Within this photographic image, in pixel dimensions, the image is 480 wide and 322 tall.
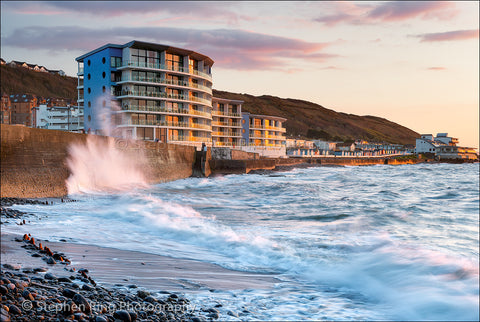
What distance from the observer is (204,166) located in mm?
40438

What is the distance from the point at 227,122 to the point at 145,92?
22.7 metres

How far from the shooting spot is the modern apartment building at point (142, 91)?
161 ft

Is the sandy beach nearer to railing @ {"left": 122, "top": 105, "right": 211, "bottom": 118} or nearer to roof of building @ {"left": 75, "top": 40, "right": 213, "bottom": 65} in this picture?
railing @ {"left": 122, "top": 105, "right": 211, "bottom": 118}

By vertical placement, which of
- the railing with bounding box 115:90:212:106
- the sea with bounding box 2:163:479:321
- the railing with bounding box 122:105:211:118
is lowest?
the sea with bounding box 2:163:479:321

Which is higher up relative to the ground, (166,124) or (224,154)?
(166,124)

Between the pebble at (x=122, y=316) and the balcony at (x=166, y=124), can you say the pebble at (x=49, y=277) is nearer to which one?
the pebble at (x=122, y=316)

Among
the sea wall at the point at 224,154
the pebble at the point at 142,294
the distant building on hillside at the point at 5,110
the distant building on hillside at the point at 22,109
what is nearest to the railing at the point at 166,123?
the sea wall at the point at 224,154

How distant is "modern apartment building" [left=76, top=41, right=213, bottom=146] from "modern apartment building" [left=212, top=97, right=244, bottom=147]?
13.7m

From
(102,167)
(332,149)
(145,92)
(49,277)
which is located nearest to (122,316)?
(49,277)

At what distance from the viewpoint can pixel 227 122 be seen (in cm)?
7019

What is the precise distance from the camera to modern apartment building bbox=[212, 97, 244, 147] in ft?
225

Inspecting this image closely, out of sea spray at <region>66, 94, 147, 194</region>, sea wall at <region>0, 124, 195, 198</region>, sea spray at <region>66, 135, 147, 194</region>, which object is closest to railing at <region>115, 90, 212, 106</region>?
sea spray at <region>66, 94, 147, 194</region>

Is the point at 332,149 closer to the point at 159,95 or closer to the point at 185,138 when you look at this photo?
the point at 185,138

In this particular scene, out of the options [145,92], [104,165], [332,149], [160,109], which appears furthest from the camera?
[332,149]
